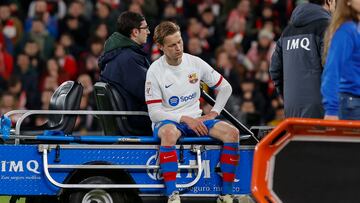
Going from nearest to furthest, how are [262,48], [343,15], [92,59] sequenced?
[343,15] < [92,59] < [262,48]

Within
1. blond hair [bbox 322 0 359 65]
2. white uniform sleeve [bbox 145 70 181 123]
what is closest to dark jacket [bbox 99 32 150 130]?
white uniform sleeve [bbox 145 70 181 123]

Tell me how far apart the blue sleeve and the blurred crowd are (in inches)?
371

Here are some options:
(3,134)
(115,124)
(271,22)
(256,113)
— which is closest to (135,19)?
(115,124)

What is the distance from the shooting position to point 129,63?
1002 centimetres

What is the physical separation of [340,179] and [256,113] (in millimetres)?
9655

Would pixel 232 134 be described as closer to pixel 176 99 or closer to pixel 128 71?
pixel 176 99

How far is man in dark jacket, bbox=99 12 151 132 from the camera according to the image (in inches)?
392

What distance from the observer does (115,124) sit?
10008 millimetres

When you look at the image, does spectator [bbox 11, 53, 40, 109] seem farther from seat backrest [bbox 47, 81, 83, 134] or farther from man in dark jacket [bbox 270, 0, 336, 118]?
man in dark jacket [bbox 270, 0, 336, 118]

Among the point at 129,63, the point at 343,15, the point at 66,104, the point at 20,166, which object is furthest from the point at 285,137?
the point at 66,104

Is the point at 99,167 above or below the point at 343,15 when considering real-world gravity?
below

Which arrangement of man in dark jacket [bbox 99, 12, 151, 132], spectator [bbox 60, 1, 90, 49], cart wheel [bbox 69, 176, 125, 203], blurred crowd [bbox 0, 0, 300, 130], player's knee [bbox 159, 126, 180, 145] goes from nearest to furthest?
player's knee [bbox 159, 126, 180, 145]
cart wheel [bbox 69, 176, 125, 203]
man in dark jacket [bbox 99, 12, 151, 132]
blurred crowd [bbox 0, 0, 300, 130]
spectator [bbox 60, 1, 90, 49]

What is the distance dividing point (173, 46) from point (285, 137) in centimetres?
235

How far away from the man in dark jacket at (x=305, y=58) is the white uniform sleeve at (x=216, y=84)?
518 mm
